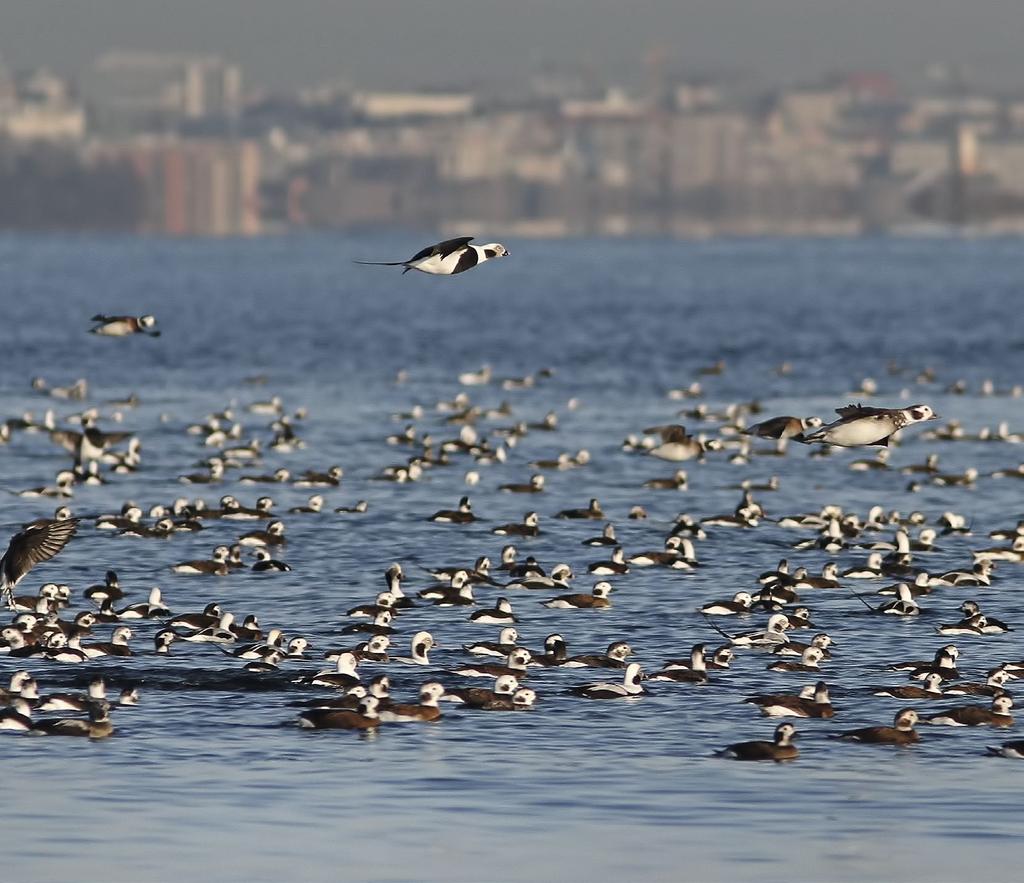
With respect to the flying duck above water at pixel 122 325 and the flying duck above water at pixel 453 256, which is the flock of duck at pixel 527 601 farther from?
the flying duck above water at pixel 453 256

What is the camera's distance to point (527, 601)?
3678cm

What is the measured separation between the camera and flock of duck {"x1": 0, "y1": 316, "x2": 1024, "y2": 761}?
90.2 feet

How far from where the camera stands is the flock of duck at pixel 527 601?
2750cm

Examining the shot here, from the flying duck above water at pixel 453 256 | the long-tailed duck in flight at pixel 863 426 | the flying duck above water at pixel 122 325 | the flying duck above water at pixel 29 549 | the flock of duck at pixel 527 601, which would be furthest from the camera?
the flying duck above water at pixel 122 325

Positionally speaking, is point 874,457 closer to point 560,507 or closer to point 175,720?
point 560,507

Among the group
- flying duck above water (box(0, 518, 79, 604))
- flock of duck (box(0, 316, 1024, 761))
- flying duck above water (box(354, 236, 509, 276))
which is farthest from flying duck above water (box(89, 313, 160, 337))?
flying duck above water (box(354, 236, 509, 276))

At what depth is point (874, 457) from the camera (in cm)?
5853

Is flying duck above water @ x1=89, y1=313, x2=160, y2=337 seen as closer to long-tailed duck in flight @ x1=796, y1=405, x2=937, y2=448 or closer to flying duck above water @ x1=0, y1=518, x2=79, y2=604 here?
flying duck above water @ x1=0, y1=518, x2=79, y2=604

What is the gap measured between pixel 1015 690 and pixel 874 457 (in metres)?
29.5

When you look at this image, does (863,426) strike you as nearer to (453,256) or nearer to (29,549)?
(453,256)

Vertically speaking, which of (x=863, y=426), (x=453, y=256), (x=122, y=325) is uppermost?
(x=453, y=256)

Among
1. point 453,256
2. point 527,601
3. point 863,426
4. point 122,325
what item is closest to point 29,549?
point 453,256

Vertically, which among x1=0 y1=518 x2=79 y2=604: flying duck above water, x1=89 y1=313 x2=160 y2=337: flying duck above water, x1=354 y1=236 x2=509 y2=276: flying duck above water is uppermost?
x1=354 y1=236 x2=509 y2=276: flying duck above water

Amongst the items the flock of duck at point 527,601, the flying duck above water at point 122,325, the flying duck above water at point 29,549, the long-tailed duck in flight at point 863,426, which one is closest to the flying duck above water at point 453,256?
the flock of duck at point 527,601
